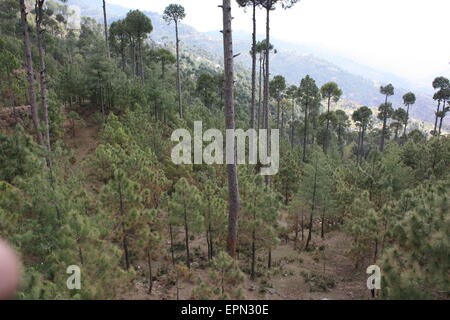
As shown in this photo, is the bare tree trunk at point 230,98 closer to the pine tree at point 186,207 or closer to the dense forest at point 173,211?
the dense forest at point 173,211

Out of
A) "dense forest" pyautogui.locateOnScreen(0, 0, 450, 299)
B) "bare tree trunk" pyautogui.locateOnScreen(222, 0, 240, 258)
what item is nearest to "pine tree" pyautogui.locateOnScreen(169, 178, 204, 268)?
"dense forest" pyautogui.locateOnScreen(0, 0, 450, 299)

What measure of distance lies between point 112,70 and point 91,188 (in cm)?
1201

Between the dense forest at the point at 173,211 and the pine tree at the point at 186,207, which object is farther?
the pine tree at the point at 186,207

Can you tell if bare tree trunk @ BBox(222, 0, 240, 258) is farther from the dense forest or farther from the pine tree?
the pine tree

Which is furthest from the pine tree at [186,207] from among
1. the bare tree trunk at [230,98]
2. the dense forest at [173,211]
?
the bare tree trunk at [230,98]

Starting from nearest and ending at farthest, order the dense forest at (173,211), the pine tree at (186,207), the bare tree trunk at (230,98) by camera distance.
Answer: the dense forest at (173,211), the bare tree trunk at (230,98), the pine tree at (186,207)

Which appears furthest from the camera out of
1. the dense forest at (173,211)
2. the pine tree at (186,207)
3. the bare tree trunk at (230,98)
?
the pine tree at (186,207)

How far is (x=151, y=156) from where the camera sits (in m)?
18.4

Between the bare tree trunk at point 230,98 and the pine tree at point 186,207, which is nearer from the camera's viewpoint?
the bare tree trunk at point 230,98

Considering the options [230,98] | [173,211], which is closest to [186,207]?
[173,211]

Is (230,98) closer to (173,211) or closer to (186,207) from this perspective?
→ (186,207)

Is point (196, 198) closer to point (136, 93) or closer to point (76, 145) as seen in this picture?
point (76, 145)

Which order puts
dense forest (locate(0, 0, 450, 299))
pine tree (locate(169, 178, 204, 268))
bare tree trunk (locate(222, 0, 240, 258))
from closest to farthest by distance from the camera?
dense forest (locate(0, 0, 450, 299)), bare tree trunk (locate(222, 0, 240, 258)), pine tree (locate(169, 178, 204, 268))
